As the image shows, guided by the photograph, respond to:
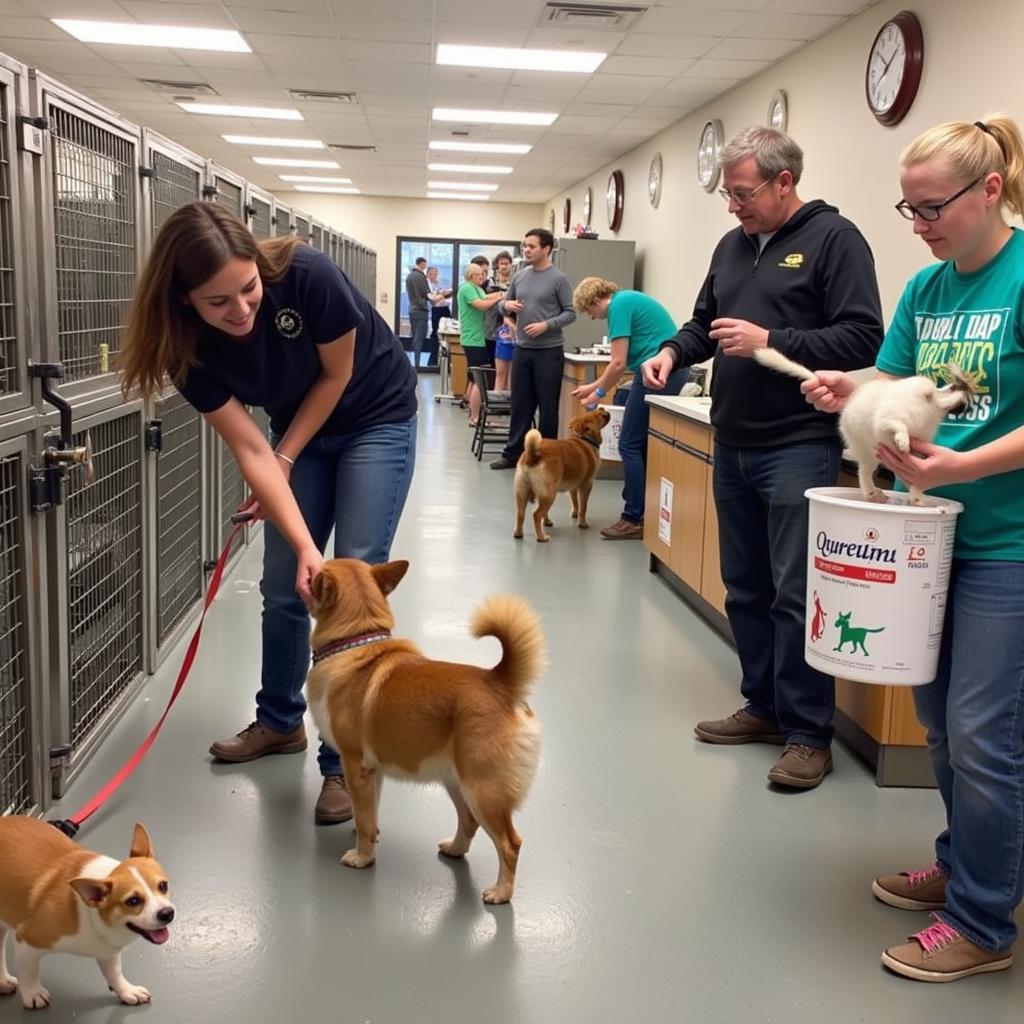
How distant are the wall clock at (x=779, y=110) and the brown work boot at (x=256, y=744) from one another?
533 cm

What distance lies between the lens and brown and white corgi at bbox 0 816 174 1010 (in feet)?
5.27

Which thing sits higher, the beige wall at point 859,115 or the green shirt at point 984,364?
the beige wall at point 859,115

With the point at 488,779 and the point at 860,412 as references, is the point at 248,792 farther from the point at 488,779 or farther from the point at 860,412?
the point at 860,412

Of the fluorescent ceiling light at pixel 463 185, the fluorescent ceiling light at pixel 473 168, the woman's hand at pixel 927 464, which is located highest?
the fluorescent ceiling light at pixel 463 185

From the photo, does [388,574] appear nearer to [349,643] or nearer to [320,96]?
[349,643]

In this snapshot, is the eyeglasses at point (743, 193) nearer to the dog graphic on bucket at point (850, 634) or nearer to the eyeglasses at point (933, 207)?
the eyeglasses at point (933, 207)

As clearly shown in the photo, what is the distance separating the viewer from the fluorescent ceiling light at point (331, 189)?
17.1m

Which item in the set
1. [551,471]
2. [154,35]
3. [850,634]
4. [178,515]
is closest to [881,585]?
[850,634]

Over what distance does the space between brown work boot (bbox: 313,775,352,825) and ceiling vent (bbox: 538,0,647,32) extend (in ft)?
16.5

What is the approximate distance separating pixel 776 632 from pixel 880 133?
11.5 ft

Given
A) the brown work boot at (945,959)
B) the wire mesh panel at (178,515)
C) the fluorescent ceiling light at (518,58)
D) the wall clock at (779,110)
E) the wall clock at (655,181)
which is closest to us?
the brown work boot at (945,959)

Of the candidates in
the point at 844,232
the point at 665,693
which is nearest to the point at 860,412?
the point at 844,232

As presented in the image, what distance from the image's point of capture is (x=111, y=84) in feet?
29.8

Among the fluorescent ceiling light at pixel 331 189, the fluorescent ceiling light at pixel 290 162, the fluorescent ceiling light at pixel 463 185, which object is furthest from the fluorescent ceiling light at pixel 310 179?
the fluorescent ceiling light at pixel 463 185
